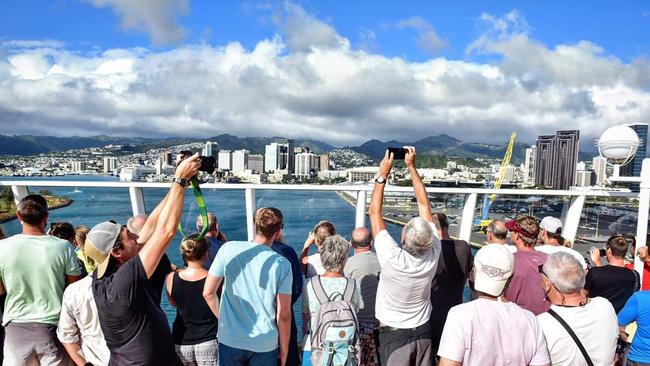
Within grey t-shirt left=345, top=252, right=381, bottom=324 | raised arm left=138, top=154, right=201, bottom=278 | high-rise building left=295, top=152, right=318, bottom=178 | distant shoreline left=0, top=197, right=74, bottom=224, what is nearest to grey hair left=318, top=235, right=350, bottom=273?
grey t-shirt left=345, top=252, right=381, bottom=324

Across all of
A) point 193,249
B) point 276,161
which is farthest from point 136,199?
point 276,161

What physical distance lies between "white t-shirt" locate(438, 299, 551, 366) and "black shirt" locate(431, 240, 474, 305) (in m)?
0.89

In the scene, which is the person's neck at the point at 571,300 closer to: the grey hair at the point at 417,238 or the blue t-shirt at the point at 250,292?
the grey hair at the point at 417,238

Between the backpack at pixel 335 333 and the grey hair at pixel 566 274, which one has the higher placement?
the grey hair at pixel 566 274

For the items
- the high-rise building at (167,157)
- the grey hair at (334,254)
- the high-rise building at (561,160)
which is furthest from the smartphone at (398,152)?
the high-rise building at (561,160)

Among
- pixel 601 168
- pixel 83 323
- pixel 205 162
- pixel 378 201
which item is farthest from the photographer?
pixel 601 168

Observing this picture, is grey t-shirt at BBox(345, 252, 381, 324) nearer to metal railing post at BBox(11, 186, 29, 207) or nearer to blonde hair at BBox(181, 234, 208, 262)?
blonde hair at BBox(181, 234, 208, 262)

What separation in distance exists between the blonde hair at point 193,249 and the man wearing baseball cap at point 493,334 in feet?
4.81

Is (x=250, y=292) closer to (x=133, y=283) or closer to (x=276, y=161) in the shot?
(x=133, y=283)

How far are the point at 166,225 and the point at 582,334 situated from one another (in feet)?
6.83

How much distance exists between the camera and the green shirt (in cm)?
255

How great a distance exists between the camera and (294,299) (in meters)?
2.84

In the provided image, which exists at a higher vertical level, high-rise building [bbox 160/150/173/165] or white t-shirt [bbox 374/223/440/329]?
high-rise building [bbox 160/150/173/165]

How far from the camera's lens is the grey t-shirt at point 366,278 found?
9.37ft
